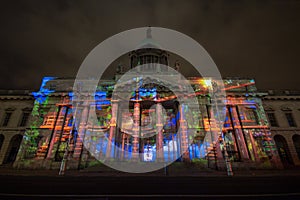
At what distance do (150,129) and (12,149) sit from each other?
2384cm

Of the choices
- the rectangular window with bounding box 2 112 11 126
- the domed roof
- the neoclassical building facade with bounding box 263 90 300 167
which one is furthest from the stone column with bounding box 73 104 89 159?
the neoclassical building facade with bounding box 263 90 300 167

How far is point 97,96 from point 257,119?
85.6 feet

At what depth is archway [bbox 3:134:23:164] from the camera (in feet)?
88.0

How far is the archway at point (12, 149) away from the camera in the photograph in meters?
26.8

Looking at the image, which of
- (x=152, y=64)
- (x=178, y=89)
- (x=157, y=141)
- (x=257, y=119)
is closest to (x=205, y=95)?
(x=178, y=89)

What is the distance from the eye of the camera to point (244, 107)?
26.9 m

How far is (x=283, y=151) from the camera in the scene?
88.2 feet

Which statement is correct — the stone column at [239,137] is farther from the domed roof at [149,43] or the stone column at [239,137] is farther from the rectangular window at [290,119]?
the domed roof at [149,43]

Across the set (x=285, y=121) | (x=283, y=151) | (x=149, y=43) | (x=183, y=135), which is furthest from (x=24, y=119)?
(x=285, y=121)

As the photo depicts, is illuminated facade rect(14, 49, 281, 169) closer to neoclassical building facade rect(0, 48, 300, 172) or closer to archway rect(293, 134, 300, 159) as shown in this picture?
neoclassical building facade rect(0, 48, 300, 172)

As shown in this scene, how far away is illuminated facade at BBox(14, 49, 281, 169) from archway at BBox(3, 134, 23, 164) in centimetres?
538

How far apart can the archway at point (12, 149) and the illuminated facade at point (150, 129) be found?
5382 mm

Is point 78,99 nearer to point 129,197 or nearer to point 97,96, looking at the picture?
point 97,96

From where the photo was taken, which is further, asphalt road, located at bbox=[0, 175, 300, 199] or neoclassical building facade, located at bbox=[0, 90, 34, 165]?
neoclassical building facade, located at bbox=[0, 90, 34, 165]
